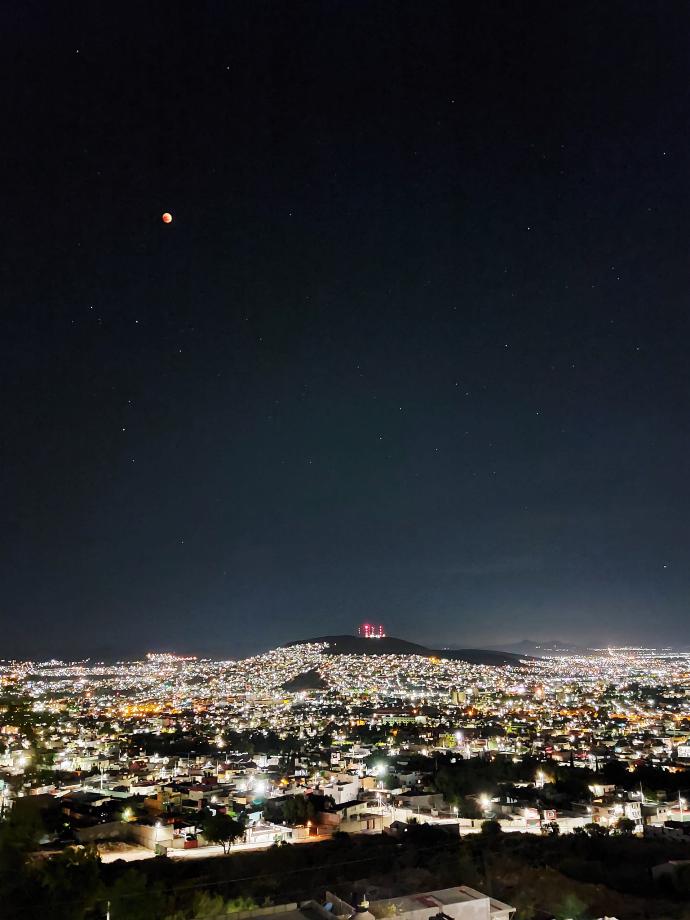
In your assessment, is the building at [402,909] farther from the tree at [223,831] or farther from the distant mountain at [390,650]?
the distant mountain at [390,650]

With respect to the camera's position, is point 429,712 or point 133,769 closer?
point 133,769

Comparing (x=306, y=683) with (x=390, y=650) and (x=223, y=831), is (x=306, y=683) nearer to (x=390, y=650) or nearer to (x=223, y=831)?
(x=390, y=650)

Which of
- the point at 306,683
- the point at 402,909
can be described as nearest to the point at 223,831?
the point at 402,909

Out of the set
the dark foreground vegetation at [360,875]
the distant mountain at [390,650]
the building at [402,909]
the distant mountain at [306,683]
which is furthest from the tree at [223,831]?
the distant mountain at [390,650]

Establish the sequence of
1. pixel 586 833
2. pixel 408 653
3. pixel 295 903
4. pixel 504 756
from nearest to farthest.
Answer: pixel 295 903 < pixel 586 833 < pixel 504 756 < pixel 408 653

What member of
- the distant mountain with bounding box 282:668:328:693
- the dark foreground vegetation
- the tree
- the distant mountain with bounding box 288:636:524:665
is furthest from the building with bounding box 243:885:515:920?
the distant mountain with bounding box 288:636:524:665

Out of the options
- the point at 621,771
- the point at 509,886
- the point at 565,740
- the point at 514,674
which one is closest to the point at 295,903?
the point at 509,886

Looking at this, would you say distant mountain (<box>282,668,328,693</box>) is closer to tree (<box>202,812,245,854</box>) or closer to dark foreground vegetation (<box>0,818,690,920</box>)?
tree (<box>202,812,245,854</box>)

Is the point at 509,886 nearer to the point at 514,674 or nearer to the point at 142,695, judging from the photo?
the point at 142,695

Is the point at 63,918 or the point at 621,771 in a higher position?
the point at 63,918
